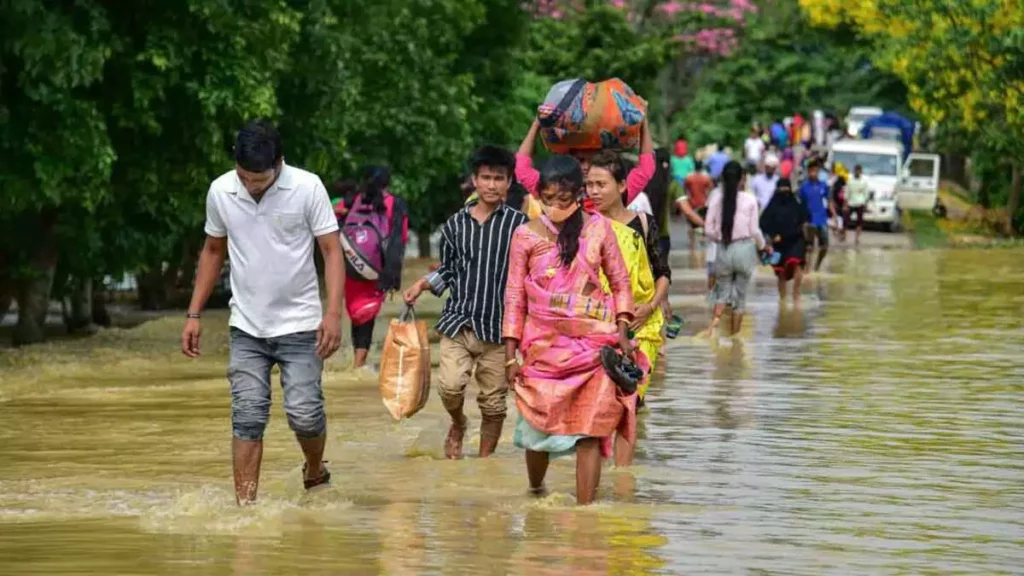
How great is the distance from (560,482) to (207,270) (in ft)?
6.95

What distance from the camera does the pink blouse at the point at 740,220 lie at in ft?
67.1

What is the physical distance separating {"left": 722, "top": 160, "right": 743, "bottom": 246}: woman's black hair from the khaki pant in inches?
323

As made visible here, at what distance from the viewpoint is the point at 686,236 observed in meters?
47.5

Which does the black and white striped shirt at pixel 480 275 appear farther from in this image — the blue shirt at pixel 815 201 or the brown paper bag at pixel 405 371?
the blue shirt at pixel 815 201

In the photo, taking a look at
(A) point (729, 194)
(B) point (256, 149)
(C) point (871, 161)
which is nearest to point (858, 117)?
(C) point (871, 161)

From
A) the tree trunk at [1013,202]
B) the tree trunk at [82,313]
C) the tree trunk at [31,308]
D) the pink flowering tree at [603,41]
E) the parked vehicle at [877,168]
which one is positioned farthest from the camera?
the parked vehicle at [877,168]

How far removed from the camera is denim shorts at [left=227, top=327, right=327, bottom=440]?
10.1 meters

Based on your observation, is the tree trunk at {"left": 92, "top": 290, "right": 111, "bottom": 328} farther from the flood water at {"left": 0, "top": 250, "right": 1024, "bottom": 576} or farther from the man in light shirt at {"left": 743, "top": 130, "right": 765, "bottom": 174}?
the man in light shirt at {"left": 743, "top": 130, "right": 765, "bottom": 174}

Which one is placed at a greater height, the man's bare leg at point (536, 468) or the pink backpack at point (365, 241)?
the pink backpack at point (365, 241)

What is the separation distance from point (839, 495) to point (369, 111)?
1873cm

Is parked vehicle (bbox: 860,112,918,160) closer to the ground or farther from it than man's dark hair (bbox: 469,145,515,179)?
closer to the ground

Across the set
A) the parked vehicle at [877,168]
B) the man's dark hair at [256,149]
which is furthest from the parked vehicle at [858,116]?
the man's dark hair at [256,149]

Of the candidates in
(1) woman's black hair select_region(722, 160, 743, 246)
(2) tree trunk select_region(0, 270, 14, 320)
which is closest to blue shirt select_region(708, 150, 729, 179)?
(2) tree trunk select_region(0, 270, 14, 320)

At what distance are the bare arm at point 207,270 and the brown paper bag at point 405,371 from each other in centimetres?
176
